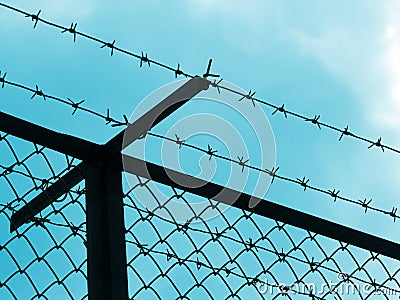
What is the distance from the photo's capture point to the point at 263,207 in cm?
305

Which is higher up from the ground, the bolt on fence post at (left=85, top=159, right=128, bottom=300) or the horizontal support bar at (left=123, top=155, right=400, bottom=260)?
the horizontal support bar at (left=123, top=155, right=400, bottom=260)

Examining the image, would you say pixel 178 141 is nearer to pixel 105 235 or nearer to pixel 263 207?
pixel 105 235

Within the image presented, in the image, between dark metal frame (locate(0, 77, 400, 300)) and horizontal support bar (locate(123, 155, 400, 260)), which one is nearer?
dark metal frame (locate(0, 77, 400, 300))

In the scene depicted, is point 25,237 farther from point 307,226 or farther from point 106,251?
point 307,226

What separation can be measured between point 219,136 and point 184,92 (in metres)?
0.22

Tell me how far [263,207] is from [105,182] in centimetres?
66

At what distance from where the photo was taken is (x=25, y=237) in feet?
8.84

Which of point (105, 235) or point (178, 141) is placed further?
point (178, 141)

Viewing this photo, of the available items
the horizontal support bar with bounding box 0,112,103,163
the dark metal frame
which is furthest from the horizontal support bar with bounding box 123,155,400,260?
the horizontal support bar with bounding box 0,112,103,163

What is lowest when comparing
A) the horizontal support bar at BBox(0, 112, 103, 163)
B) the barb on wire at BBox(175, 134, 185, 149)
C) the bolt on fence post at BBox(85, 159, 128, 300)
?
the bolt on fence post at BBox(85, 159, 128, 300)

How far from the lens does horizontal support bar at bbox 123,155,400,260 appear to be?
2.73 metres

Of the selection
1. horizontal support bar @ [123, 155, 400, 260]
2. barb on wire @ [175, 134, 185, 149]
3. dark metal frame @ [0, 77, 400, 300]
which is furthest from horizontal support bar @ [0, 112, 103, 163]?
barb on wire @ [175, 134, 185, 149]

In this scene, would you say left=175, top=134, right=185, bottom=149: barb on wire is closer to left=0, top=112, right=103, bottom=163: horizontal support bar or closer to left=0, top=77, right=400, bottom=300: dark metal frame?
left=0, top=77, right=400, bottom=300: dark metal frame

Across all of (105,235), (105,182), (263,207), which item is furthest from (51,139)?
(263,207)
